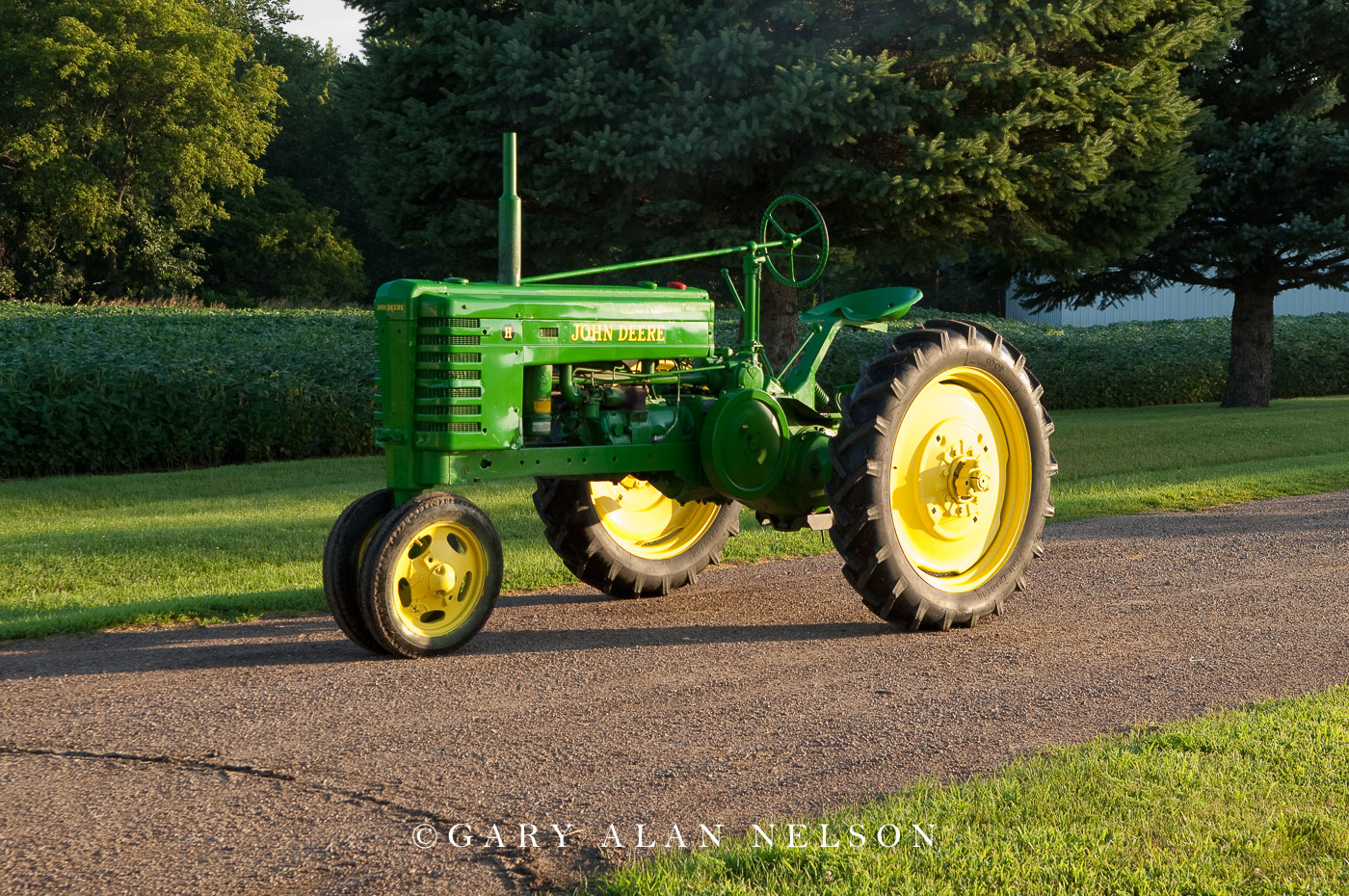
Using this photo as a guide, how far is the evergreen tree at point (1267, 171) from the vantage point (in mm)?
20609

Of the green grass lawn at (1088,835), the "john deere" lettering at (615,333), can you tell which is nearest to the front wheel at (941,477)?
the "john deere" lettering at (615,333)

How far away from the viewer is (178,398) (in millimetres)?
14734

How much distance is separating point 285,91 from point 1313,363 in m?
45.4

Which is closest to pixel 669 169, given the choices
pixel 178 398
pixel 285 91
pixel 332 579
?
pixel 178 398

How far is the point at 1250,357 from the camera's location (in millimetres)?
23781

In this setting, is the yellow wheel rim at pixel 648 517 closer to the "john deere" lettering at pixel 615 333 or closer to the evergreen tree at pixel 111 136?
the "john deere" lettering at pixel 615 333

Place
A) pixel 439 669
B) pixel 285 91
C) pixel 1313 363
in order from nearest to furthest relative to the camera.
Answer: pixel 439 669
pixel 1313 363
pixel 285 91

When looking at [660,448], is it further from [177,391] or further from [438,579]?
[177,391]

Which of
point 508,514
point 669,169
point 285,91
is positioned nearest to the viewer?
point 508,514

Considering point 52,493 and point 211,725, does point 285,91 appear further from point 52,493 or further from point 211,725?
point 211,725

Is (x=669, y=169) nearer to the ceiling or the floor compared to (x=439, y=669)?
nearer to the ceiling

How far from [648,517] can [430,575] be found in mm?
1938

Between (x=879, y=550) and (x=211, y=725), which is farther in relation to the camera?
(x=879, y=550)

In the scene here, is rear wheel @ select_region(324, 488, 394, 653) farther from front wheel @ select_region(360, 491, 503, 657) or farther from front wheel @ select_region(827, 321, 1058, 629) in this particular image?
front wheel @ select_region(827, 321, 1058, 629)
